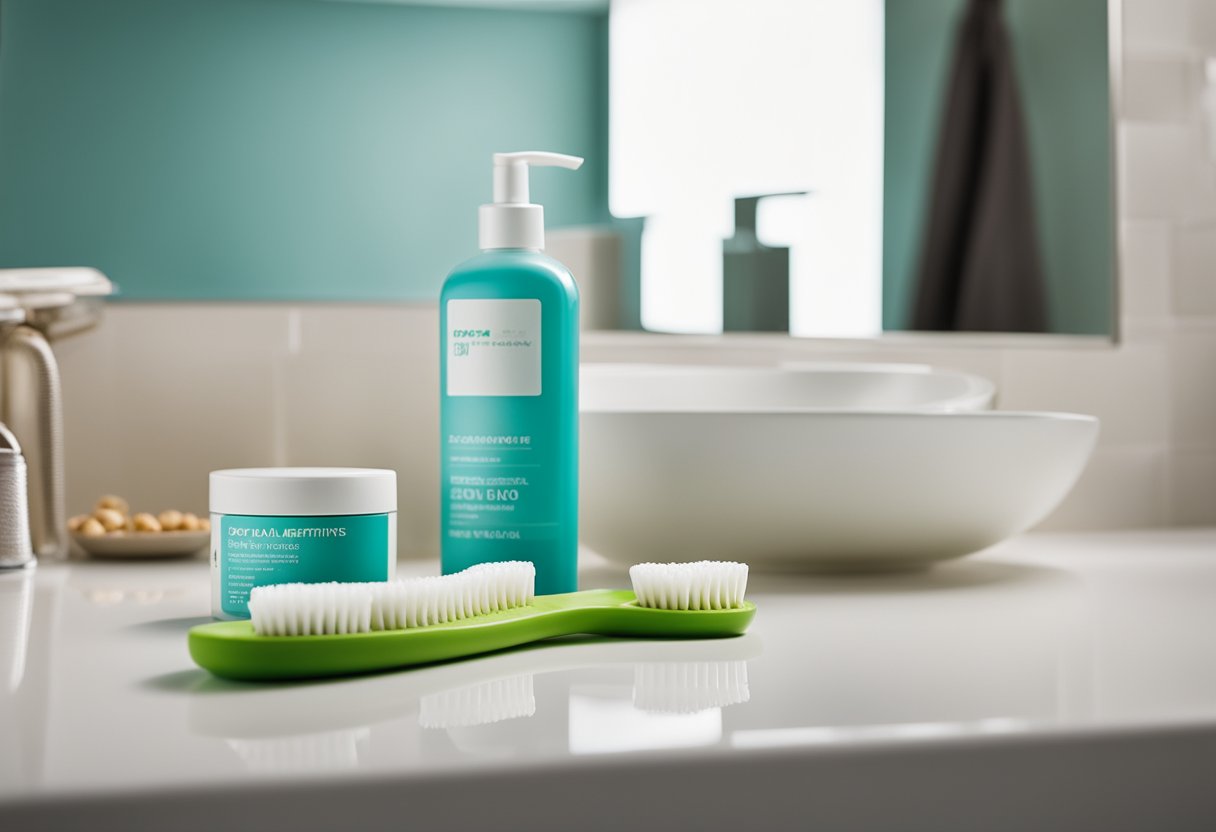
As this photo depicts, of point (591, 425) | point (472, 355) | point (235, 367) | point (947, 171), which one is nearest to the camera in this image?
point (472, 355)

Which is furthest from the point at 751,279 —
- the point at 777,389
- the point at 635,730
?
the point at 635,730

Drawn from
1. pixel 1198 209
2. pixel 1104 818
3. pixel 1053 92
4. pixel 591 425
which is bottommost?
pixel 1104 818

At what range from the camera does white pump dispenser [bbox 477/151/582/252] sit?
2.23 ft

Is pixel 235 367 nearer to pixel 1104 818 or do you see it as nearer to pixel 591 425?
pixel 591 425

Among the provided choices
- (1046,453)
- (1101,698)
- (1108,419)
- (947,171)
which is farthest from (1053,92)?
(1101,698)

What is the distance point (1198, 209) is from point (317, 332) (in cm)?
84

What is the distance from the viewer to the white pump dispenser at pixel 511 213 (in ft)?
2.23

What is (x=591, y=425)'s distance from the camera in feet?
2.63

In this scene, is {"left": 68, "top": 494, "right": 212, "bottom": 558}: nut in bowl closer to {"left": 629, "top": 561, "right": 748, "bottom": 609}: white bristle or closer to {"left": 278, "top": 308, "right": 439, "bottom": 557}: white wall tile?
{"left": 278, "top": 308, "right": 439, "bottom": 557}: white wall tile

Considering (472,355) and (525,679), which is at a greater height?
(472,355)

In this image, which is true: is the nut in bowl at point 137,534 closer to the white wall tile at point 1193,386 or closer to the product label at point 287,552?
the product label at point 287,552

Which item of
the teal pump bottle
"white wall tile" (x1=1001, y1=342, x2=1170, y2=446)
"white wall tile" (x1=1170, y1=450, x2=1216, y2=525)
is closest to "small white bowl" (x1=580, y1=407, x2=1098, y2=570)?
the teal pump bottle

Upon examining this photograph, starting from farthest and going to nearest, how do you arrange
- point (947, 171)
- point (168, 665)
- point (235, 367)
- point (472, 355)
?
point (947, 171), point (235, 367), point (472, 355), point (168, 665)

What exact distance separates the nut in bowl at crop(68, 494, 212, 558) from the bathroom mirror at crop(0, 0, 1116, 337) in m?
0.17
